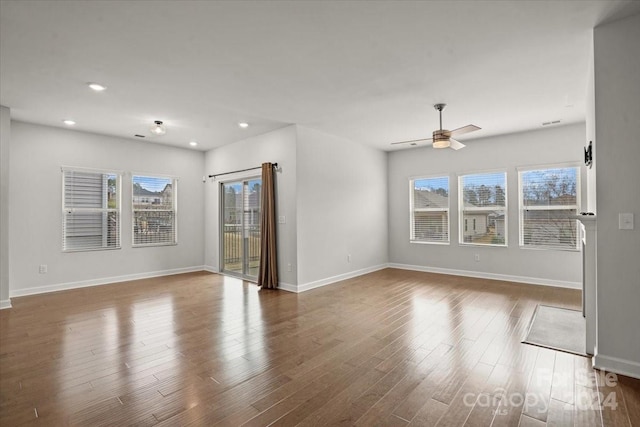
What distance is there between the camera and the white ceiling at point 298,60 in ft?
7.98

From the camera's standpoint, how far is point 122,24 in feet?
8.39

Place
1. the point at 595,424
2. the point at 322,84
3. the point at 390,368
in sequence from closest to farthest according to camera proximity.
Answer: the point at 595,424 < the point at 390,368 < the point at 322,84

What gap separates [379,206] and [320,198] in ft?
6.89

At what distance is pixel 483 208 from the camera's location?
6.39m

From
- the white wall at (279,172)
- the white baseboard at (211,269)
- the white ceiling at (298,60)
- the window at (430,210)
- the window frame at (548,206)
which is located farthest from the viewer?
the white baseboard at (211,269)

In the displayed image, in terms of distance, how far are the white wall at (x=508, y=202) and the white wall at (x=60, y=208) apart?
16.6 ft

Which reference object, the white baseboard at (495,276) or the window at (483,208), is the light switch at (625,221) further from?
the window at (483,208)

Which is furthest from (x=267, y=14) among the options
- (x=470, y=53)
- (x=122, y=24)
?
(x=470, y=53)

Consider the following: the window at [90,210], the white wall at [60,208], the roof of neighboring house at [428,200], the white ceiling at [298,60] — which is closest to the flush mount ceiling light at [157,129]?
the white ceiling at [298,60]

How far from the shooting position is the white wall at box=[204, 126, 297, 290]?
5516 mm

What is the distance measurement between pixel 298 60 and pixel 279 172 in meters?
2.72

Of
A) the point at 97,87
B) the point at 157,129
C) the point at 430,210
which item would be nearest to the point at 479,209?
the point at 430,210

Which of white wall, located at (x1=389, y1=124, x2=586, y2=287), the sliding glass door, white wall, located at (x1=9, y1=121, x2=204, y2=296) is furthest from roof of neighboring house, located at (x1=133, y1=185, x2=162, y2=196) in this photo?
white wall, located at (x1=389, y1=124, x2=586, y2=287)

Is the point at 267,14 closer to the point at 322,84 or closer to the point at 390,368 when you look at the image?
the point at 322,84
